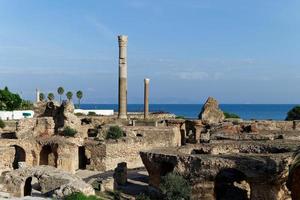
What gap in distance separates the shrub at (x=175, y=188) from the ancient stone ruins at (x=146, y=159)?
0.45m

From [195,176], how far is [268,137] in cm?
820

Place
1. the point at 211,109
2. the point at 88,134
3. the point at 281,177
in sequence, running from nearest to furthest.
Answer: the point at 281,177 < the point at 88,134 < the point at 211,109

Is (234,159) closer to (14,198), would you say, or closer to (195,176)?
(195,176)

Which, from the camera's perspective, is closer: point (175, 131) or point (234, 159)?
point (234, 159)

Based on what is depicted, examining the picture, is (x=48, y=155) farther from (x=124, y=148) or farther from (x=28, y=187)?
(x=28, y=187)

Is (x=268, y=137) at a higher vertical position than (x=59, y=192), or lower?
higher

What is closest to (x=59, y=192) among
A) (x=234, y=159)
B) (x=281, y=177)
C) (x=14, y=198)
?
(x=14, y=198)

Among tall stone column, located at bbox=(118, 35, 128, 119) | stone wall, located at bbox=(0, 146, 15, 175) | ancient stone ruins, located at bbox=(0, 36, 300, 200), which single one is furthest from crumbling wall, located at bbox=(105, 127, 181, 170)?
tall stone column, located at bbox=(118, 35, 128, 119)

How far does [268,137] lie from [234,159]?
7.96 meters

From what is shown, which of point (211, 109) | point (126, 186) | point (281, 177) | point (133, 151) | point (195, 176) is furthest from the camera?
point (211, 109)

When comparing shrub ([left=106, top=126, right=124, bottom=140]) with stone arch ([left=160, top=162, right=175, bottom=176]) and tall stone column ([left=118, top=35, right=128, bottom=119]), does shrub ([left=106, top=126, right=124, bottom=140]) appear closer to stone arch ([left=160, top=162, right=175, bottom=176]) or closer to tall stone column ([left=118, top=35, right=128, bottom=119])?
stone arch ([left=160, top=162, right=175, bottom=176])

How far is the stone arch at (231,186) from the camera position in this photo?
22516 mm

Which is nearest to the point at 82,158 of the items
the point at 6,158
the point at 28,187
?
the point at 6,158

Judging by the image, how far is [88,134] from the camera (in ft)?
132
